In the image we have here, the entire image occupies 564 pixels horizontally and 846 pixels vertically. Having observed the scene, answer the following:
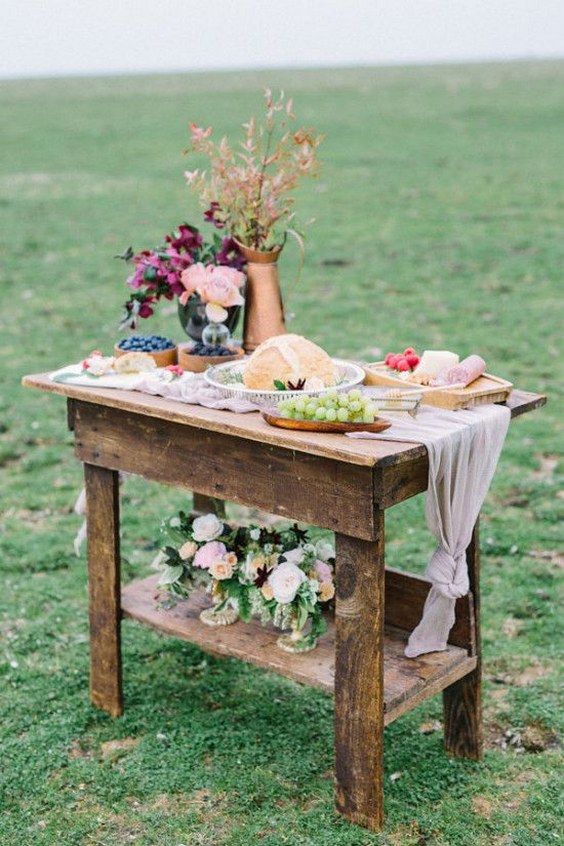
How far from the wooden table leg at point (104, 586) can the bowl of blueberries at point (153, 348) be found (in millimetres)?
391

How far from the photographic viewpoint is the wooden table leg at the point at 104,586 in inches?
142

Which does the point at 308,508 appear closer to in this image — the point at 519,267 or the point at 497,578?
the point at 497,578

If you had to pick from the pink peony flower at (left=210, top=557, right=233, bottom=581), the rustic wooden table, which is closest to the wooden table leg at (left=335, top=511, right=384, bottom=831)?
the rustic wooden table

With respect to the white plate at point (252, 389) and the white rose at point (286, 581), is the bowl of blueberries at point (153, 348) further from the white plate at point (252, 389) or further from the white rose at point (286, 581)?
the white rose at point (286, 581)

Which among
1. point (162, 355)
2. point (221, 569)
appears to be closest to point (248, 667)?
point (221, 569)

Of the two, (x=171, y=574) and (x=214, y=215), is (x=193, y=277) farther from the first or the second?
(x=171, y=574)

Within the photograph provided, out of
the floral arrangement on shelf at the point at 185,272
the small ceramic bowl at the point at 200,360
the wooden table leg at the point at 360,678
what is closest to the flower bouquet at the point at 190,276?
the floral arrangement on shelf at the point at 185,272

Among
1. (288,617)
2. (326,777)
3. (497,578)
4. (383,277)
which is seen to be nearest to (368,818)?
(326,777)

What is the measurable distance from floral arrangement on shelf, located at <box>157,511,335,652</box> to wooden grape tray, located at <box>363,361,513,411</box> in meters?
0.60

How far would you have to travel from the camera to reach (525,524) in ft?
17.2

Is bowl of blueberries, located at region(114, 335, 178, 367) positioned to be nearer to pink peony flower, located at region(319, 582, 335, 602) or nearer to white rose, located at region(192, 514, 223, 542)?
white rose, located at region(192, 514, 223, 542)

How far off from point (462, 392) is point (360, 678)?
0.84 metres

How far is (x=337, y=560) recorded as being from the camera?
9.82 feet

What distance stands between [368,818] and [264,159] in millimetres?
2024
